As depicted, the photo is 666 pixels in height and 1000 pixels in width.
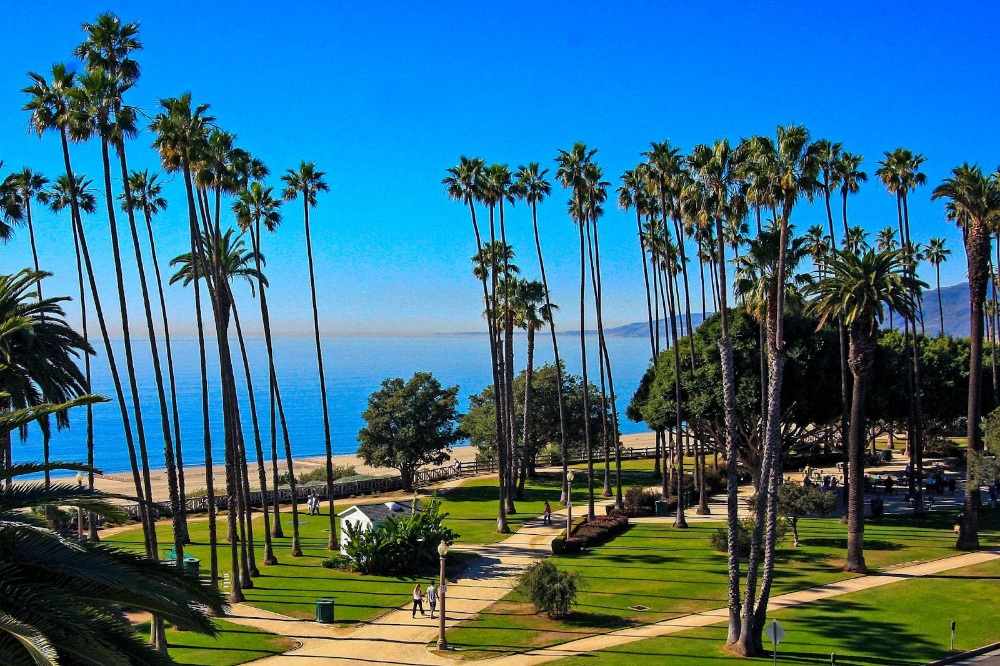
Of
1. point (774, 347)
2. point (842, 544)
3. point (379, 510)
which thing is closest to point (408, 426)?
point (379, 510)

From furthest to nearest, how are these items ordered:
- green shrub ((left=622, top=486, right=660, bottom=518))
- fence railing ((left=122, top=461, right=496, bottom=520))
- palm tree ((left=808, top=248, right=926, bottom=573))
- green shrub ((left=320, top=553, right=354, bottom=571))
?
A: fence railing ((left=122, top=461, right=496, bottom=520)) → green shrub ((left=622, top=486, right=660, bottom=518)) → green shrub ((left=320, top=553, right=354, bottom=571)) → palm tree ((left=808, top=248, right=926, bottom=573))

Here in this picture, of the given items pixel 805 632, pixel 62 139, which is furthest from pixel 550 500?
pixel 62 139

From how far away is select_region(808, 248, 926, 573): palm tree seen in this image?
3288 cm

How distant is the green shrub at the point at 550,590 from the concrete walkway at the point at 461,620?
6.58ft

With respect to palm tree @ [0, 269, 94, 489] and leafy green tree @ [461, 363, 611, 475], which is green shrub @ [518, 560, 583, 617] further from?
leafy green tree @ [461, 363, 611, 475]

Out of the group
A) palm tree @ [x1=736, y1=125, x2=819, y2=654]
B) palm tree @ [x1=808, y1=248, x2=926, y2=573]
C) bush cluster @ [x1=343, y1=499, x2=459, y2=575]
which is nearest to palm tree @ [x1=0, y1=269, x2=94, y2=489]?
bush cluster @ [x1=343, y1=499, x2=459, y2=575]

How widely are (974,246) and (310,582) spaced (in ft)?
107

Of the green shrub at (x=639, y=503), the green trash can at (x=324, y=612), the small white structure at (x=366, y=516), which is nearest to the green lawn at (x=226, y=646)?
the green trash can at (x=324, y=612)

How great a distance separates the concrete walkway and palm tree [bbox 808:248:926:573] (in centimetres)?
228

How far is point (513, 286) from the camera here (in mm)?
55344

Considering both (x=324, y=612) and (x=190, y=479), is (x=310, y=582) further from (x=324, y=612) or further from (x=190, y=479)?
(x=190, y=479)

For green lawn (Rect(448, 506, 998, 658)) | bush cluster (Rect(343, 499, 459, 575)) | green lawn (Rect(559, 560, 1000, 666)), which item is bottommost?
green lawn (Rect(559, 560, 1000, 666))

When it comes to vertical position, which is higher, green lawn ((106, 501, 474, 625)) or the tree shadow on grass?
green lawn ((106, 501, 474, 625))

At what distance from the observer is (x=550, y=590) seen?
2802 centimetres
